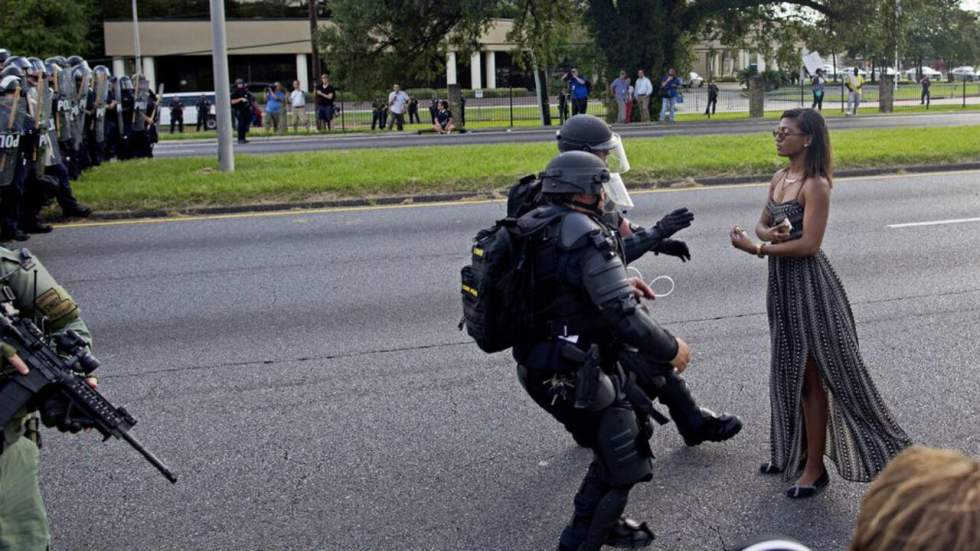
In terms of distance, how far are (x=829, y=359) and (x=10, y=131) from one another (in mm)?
10486

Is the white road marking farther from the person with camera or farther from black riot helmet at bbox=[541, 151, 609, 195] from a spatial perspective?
the person with camera

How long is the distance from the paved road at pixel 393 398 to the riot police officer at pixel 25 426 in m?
1.31

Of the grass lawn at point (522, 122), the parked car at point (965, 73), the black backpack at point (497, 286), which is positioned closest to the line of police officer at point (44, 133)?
the black backpack at point (497, 286)

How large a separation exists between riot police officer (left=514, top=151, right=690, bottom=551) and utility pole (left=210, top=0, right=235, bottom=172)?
43.7 feet

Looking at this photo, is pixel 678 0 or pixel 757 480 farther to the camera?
pixel 678 0

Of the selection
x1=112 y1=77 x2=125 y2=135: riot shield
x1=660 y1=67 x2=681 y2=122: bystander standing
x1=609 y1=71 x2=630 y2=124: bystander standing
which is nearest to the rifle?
x1=112 y1=77 x2=125 y2=135: riot shield

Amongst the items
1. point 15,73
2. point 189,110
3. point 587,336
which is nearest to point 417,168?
point 15,73

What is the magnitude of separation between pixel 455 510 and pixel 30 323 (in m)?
2.14

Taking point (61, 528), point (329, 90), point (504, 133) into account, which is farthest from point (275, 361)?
point (329, 90)

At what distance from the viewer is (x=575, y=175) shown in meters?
4.23

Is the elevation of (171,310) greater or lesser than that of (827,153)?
lesser

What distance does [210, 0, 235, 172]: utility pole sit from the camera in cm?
1673

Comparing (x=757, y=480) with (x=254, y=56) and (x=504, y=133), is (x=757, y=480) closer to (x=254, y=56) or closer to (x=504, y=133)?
(x=504, y=133)

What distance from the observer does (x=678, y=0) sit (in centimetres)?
3784
